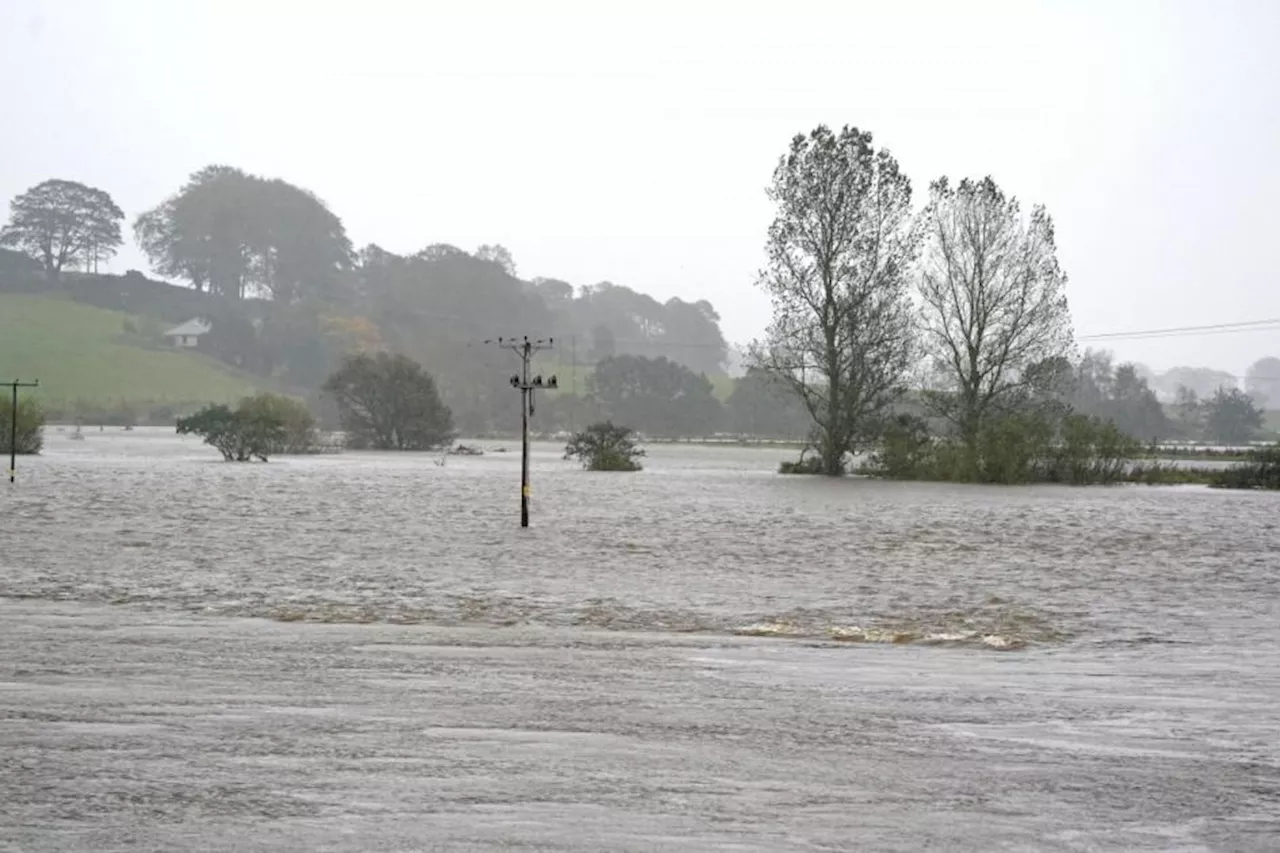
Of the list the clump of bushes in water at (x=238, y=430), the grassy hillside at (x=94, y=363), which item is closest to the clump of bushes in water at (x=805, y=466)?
the clump of bushes in water at (x=238, y=430)

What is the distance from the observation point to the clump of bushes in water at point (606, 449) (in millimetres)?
66500

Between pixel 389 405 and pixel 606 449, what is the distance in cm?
3555

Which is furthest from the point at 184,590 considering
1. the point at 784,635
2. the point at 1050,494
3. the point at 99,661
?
the point at 1050,494

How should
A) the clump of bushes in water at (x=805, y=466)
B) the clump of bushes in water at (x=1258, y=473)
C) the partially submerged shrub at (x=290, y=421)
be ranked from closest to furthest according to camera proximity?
the clump of bushes in water at (x=1258, y=473) < the clump of bushes in water at (x=805, y=466) < the partially submerged shrub at (x=290, y=421)

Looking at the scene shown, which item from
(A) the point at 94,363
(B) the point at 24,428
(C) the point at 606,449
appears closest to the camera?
(B) the point at 24,428

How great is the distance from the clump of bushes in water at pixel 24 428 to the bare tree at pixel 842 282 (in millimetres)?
34689

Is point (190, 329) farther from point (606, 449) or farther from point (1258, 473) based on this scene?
point (1258, 473)

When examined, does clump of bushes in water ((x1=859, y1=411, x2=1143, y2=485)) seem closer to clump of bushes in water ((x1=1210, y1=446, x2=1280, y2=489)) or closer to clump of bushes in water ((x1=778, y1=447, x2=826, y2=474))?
clump of bushes in water ((x1=778, y1=447, x2=826, y2=474))

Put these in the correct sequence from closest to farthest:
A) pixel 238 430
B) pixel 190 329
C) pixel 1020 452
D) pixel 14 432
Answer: pixel 14 432, pixel 1020 452, pixel 238 430, pixel 190 329

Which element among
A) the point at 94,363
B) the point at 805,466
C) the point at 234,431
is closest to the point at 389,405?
the point at 234,431

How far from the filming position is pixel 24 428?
6688 cm

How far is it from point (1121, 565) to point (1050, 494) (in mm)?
27258

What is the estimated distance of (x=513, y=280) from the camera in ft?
564

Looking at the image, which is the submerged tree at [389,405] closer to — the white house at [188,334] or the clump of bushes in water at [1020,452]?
the clump of bushes in water at [1020,452]
